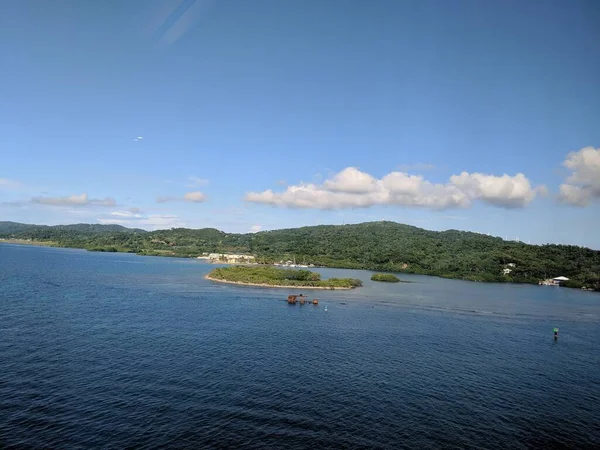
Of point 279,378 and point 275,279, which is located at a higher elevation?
point 275,279

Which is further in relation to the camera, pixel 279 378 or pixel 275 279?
pixel 275 279

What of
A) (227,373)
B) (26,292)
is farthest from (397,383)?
(26,292)

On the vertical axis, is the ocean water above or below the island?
below

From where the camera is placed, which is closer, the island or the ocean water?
the ocean water

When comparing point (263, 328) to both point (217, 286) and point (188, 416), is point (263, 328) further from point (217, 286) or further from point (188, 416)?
point (217, 286)
